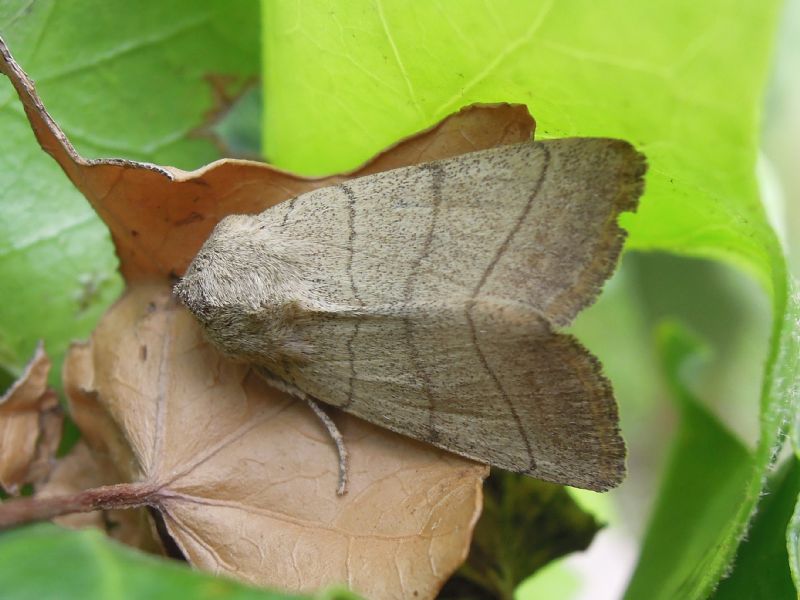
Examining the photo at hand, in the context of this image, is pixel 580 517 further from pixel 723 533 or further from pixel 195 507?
pixel 195 507

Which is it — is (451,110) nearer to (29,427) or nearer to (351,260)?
(351,260)

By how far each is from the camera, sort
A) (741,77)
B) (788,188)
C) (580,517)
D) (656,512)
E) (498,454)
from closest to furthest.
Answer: (741,77) → (498,454) → (580,517) → (656,512) → (788,188)

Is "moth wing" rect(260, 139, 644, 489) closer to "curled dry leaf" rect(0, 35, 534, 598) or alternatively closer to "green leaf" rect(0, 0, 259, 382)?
"curled dry leaf" rect(0, 35, 534, 598)

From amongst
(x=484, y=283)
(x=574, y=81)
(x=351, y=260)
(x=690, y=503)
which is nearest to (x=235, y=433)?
(x=351, y=260)

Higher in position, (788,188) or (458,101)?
(788,188)

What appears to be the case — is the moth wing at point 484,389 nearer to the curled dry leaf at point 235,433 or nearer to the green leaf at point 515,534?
the curled dry leaf at point 235,433

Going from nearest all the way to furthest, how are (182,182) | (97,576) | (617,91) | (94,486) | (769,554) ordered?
1. (97,576)
2. (617,91)
3. (769,554)
4. (182,182)
5. (94,486)

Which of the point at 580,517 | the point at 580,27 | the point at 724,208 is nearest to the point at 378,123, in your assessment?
the point at 580,27
